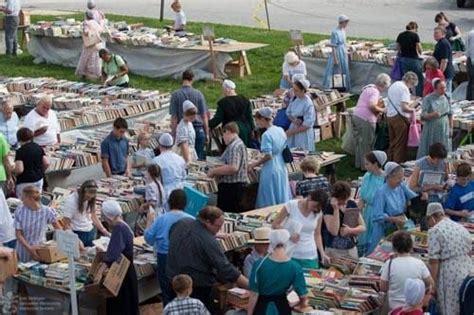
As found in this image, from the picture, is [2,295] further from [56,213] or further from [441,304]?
[441,304]

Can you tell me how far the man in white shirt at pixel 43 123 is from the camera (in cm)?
1931

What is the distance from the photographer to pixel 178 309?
1261 centimetres

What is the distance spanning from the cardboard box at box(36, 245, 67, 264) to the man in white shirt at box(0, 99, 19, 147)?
4.90m

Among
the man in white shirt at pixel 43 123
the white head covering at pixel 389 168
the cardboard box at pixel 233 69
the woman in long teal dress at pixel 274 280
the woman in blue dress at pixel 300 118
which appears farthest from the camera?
the cardboard box at pixel 233 69

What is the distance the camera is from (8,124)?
19609mm

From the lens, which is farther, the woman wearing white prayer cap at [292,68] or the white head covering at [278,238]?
the woman wearing white prayer cap at [292,68]

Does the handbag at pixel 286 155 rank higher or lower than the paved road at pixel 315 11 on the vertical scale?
lower

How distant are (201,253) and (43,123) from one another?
6559mm

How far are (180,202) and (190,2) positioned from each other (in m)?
26.3

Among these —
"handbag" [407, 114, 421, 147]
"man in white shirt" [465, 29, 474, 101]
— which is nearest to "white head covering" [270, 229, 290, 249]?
"handbag" [407, 114, 421, 147]

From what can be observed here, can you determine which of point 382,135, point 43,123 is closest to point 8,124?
point 43,123

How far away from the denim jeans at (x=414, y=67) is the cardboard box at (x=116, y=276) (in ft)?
34.9

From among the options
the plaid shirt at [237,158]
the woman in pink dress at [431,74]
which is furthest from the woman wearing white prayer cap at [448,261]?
the woman in pink dress at [431,74]

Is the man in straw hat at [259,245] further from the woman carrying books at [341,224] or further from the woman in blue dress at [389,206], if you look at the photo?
the woman in blue dress at [389,206]
